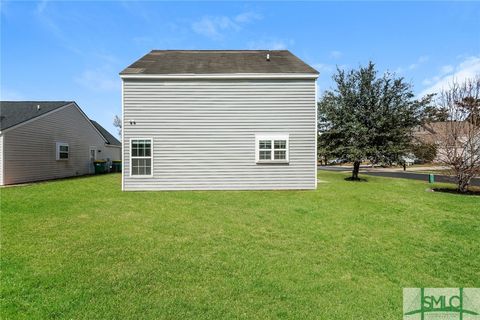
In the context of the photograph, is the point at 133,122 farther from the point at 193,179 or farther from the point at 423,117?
the point at 423,117

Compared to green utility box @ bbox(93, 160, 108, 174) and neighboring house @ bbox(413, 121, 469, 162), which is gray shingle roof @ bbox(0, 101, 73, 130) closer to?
green utility box @ bbox(93, 160, 108, 174)

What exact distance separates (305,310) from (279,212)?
4607mm

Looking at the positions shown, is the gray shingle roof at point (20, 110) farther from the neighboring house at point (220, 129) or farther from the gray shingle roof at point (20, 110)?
the neighboring house at point (220, 129)

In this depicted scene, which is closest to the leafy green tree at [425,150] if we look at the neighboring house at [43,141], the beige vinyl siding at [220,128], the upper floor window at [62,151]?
the beige vinyl siding at [220,128]

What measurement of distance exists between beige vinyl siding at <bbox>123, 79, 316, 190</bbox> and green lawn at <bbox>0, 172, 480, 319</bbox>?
4041 mm

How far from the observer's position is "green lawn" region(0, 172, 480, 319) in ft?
10.0

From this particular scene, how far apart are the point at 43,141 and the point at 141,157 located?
31.2 ft

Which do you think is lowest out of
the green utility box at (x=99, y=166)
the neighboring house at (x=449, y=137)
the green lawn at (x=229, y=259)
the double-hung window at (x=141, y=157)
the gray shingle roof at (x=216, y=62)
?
the green lawn at (x=229, y=259)

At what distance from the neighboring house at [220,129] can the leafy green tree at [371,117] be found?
5.50 metres

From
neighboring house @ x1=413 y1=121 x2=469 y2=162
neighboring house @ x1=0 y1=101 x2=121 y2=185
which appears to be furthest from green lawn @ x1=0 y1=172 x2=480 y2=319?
neighboring house @ x1=0 y1=101 x2=121 y2=185

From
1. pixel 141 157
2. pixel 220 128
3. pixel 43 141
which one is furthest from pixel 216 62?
pixel 43 141

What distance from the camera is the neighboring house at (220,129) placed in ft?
39.0

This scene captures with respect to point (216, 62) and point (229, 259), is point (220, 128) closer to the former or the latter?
point (216, 62)

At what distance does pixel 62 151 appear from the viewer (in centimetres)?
1848
